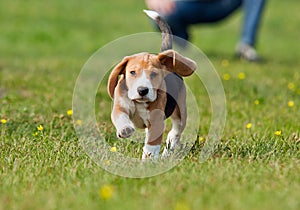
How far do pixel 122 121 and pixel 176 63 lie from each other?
0.54 m

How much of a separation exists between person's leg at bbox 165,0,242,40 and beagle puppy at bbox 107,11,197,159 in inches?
228

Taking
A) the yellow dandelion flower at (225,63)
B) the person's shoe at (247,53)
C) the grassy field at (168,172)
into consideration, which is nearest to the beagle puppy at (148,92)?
the grassy field at (168,172)

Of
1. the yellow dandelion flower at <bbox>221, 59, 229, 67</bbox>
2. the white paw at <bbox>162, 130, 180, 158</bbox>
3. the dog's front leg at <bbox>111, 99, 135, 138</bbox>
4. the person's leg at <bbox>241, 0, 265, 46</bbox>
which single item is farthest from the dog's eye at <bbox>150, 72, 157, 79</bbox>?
the person's leg at <bbox>241, 0, 265, 46</bbox>

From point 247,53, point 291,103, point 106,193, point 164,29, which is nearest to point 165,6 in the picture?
point 247,53

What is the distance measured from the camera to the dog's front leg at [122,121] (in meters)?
3.67

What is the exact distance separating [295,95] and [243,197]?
4024 mm

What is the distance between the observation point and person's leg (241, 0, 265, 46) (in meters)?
9.95

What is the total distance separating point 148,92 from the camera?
3.68m

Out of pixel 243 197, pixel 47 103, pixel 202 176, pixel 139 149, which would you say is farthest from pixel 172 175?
pixel 47 103

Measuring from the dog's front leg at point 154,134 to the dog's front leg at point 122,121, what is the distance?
0.54 feet

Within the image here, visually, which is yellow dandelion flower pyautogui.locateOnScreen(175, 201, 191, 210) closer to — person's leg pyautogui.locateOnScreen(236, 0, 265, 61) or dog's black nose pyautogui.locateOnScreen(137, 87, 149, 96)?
dog's black nose pyautogui.locateOnScreen(137, 87, 149, 96)

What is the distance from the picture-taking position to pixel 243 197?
3.06 m

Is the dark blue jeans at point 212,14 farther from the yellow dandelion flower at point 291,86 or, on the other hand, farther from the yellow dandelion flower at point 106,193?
the yellow dandelion flower at point 106,193

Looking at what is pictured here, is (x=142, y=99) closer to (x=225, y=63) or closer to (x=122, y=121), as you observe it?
(x=122, y=121)
